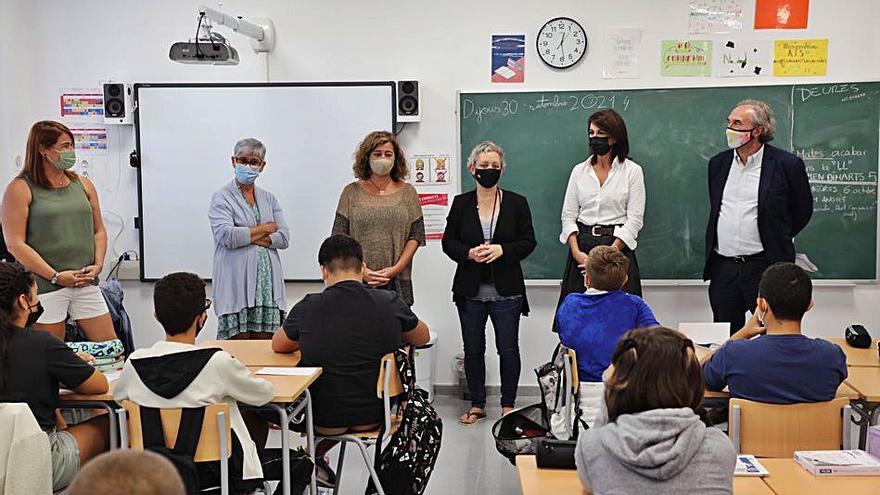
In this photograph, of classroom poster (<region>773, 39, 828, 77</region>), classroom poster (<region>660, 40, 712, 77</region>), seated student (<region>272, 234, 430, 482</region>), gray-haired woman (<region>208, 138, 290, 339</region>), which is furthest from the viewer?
classroom poster (<region>660, 40, 712, 77</region>)

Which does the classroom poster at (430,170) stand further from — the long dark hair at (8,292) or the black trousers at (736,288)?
the long dark hair at (8,292)

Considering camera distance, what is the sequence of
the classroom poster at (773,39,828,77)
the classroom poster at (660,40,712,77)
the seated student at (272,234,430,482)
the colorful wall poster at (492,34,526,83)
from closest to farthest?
the seated student at (272,234,430,482)
the classroom poster at (773,39,828,77)
the classroom poster at (660,40,712,77)
the colorful wall poster at (492,34,526,83)

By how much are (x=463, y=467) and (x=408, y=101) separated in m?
2.39

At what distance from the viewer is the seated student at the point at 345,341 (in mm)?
3508

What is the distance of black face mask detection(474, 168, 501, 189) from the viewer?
510cm

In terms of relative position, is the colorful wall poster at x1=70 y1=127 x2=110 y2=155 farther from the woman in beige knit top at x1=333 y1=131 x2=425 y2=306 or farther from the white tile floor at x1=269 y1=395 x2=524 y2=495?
the white tile floor at x1=269 y1=395 x2=524 y2=495

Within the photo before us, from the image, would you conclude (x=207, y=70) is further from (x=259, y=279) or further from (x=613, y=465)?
(x=613, y=465)

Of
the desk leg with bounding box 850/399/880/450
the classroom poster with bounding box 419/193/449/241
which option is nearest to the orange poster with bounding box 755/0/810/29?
the classroom poster with bounding box 419/193/449/241

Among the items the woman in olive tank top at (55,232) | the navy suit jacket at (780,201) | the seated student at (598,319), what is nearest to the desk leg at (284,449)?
the seated student at (598,319)

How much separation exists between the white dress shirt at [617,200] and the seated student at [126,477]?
4033 mm

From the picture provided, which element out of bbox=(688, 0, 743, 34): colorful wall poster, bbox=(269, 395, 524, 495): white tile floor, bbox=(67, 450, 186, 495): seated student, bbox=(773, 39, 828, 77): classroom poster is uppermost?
bbox=(688, 0, 743, 34): colorful wall poster

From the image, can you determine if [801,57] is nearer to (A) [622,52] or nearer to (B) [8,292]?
(A) [622,52]

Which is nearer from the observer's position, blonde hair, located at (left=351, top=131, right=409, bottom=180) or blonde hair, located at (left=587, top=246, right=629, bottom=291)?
blonde hair, located at (left=587, top=246, right=629, bottom=291)

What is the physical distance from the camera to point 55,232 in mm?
4441
